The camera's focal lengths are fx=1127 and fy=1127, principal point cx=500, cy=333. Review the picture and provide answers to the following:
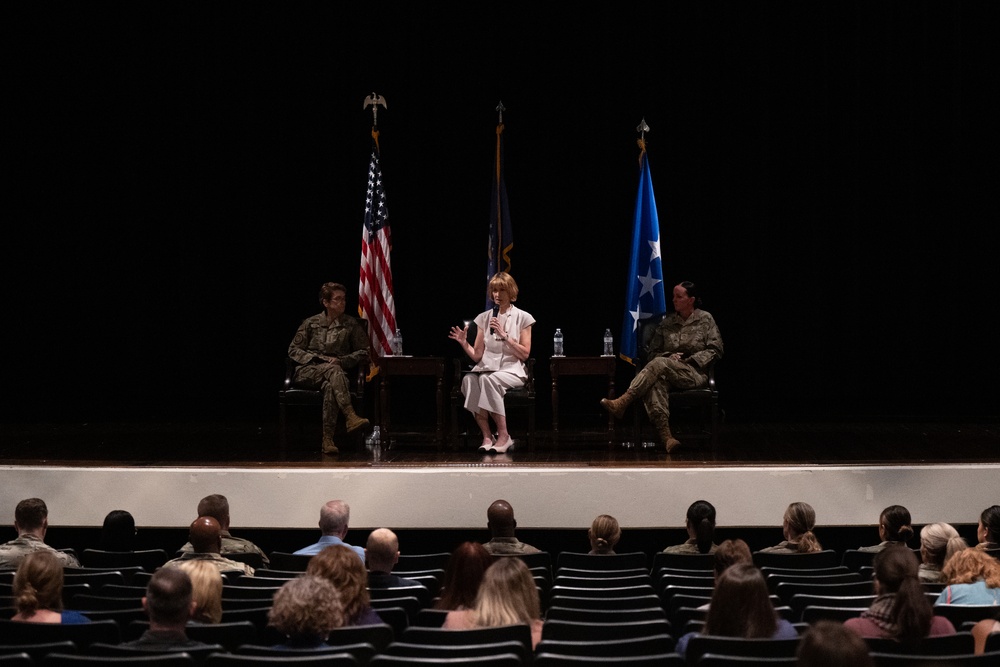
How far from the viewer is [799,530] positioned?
5312 millimetres

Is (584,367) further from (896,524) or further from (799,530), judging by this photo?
(896,524)

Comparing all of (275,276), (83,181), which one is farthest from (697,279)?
(83,181)

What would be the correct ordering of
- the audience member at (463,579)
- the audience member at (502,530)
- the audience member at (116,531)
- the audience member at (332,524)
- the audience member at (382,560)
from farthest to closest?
the audience member at (116,531) < the audience member at (502,530) < the audience member at (332,524) < the audience member at (382,560) < the audience member at (463,579)

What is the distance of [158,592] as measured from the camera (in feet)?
10.7

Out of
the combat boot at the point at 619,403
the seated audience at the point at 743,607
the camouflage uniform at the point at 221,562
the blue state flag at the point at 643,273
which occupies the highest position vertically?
the blue state flag at the point at 643,273

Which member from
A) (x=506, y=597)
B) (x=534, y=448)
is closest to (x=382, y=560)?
(x=506, y=597)

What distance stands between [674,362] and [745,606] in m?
4.61

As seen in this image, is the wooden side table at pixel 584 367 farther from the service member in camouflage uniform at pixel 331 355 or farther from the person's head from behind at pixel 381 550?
the person's head from behind at pixel 381 550

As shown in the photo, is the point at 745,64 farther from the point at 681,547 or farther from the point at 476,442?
the point at 681,547

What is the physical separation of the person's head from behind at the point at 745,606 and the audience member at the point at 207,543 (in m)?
2.37

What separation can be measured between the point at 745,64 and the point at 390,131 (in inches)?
127

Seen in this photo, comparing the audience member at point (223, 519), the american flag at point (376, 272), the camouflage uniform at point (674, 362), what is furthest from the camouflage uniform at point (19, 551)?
the camouflage uniform at point (674, 362)

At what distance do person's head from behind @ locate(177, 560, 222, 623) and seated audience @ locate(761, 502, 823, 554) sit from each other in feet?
8.95

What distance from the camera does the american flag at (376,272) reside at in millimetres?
8805
